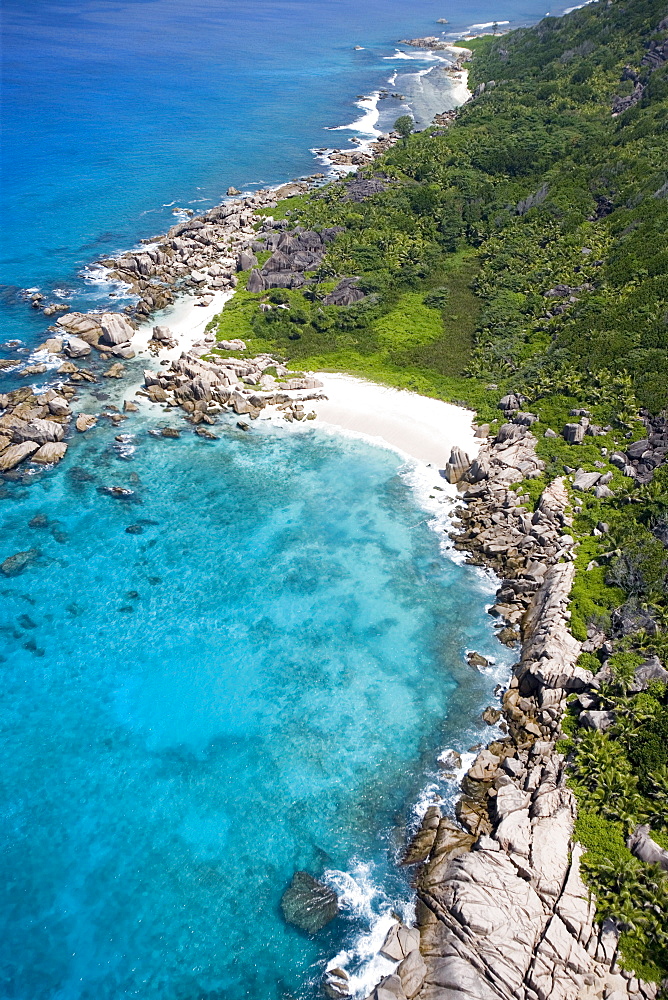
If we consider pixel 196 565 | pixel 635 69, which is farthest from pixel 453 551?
pixel 635 69

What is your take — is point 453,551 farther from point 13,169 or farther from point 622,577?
point 13,169

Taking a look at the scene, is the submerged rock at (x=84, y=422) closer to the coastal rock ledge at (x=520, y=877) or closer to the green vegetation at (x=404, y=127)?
the coastal rock ledge at (x=520, y=877)

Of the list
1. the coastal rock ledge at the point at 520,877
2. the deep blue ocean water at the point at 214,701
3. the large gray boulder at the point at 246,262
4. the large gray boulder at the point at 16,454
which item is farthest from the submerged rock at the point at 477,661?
the large gray boulder at the point at 246,262

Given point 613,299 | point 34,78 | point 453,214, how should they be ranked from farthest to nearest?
point 34,78 < point 453,214 < point 613,299

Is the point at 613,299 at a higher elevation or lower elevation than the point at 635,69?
lower

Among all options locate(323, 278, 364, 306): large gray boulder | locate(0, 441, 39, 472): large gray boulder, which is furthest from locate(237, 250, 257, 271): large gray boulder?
locate(0, 441, 39, 472): large gray boulder

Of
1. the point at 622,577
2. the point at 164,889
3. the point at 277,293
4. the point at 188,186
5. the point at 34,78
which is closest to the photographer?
the point at 164,889

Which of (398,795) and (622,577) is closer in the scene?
(398,795)

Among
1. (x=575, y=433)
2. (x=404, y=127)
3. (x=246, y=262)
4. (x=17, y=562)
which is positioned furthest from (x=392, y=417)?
(x=404, y=127)
